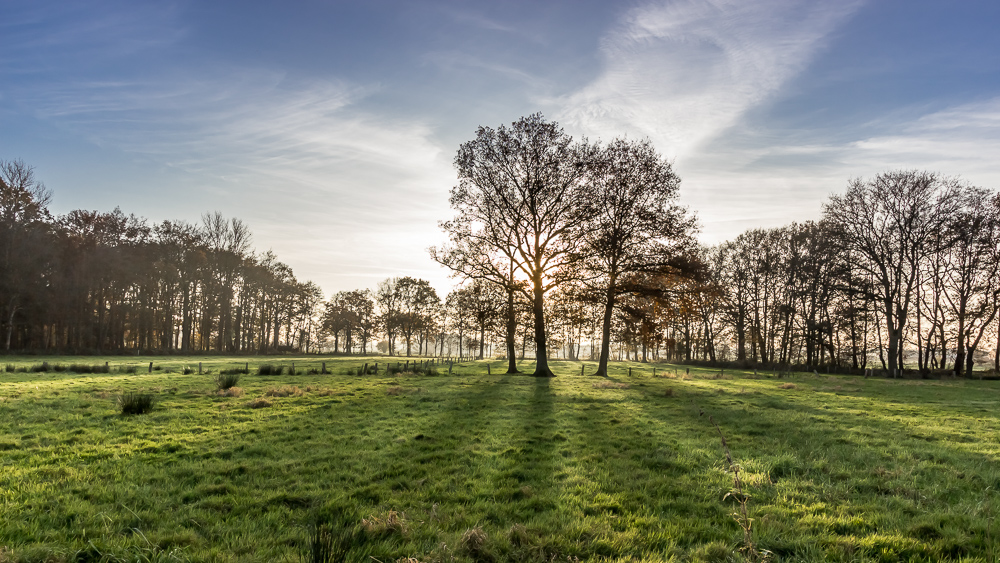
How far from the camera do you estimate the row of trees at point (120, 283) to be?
45031mm

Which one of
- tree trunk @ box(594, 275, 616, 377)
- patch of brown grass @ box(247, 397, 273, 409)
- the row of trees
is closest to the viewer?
patch of brown grass @ box(247, 397, 273, 409)

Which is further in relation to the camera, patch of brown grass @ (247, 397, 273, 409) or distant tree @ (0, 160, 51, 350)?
distant tree @ (0, 160, 51, 350)

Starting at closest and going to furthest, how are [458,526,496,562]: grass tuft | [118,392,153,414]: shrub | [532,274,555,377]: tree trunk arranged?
1. [458,526,496,562]: grass tuft
2. [118,392,153,414]: shrub
3. [532,274,555,377]: tree trunk

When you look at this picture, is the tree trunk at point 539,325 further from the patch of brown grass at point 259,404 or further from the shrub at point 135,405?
the shrub at point 135,405

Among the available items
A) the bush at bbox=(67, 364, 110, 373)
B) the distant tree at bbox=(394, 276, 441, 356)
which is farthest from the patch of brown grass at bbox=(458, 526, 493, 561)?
the distant tree at bbox=(394, 276, 441, 356)

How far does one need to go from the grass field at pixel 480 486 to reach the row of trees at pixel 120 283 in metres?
48.0

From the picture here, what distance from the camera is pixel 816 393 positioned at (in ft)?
74.2

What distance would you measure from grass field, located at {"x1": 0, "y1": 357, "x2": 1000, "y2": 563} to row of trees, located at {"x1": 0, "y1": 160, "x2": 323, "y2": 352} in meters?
48.0

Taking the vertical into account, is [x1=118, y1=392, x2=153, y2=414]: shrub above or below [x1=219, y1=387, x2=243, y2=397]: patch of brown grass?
above

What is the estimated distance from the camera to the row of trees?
45031 millimetres

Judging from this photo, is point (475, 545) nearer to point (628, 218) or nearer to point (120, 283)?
point (628, 218)

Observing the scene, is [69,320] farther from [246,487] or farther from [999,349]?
[999,349]

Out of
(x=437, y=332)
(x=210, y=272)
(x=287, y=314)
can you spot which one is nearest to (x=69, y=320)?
(x=210, y=272)

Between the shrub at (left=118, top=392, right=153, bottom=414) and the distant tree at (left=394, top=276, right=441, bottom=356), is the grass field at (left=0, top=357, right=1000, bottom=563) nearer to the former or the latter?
the shrub at (left=118, top=392, right=153, bottom=414)
